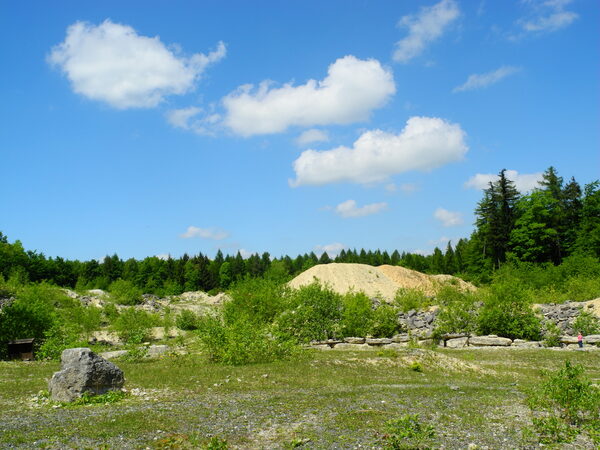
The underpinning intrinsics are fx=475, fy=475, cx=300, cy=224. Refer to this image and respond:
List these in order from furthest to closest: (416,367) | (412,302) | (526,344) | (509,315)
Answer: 1. (412,302)
2. (509,315)
3. (526,344)
4. (416,367)

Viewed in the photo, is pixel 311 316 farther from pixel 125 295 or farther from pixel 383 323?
pixel 125 295

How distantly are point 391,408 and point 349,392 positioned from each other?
2.17m

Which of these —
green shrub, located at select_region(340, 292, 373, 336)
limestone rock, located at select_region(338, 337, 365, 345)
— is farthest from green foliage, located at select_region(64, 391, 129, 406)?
green shrub, located at select_region(340, 292, 373, 336)

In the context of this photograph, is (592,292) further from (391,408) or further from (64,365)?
(64,365)

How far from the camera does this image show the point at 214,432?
941cm

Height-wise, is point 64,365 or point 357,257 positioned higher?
point 357,257

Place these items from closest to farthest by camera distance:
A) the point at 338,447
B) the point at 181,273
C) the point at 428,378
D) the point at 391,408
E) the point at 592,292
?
the point at 338,447 < the point at 391,408 < the point at 428,378 < the point at 592,292 < the point at 181,273

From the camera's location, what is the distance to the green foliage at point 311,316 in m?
30.1

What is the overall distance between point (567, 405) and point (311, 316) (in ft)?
69.6

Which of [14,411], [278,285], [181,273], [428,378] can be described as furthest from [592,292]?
[181,273]

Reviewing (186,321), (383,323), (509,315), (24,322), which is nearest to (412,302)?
(383,323)

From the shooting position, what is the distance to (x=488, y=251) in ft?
237

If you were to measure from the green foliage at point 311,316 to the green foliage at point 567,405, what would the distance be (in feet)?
66.2

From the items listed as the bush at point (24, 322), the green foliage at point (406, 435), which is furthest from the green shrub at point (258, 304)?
the green foliage at point (406, 435)
